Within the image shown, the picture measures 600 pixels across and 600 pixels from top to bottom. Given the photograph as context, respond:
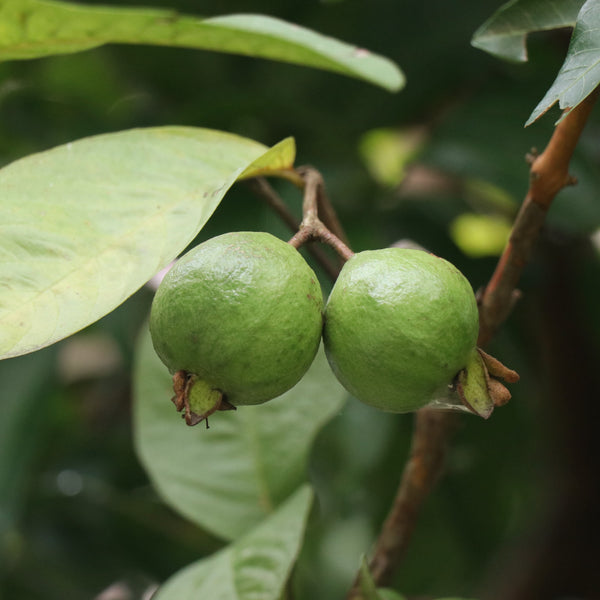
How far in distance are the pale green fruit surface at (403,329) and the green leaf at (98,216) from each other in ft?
0.50

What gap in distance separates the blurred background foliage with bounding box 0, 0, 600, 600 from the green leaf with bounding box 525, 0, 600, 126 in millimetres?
665

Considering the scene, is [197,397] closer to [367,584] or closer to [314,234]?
[314,234]

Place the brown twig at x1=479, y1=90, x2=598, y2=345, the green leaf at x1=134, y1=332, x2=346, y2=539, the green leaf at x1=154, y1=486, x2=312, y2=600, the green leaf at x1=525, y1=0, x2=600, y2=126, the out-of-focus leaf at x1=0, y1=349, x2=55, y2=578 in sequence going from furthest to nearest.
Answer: the out-of-focus leaf at x1=0, y1=349, x2=55, y2=578
the green leaf at x1=134, y1=332, x2=346, y2=539
the green leaf at x1=154, y1=486, x2=312, y2=600
the brown twig at x1=479, y1=90, x2=598, y2=345
the green leaf at x1=525, y1=0, x2=600, y2=126

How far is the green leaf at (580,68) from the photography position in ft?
1.92

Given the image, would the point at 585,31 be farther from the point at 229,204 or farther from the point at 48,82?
the point at 48,82

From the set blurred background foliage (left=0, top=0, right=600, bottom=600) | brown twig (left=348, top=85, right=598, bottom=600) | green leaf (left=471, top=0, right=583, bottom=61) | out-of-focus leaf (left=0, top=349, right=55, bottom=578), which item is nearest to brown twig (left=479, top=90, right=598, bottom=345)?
brown twig (left=348, top=85, right=598, bottom=600)

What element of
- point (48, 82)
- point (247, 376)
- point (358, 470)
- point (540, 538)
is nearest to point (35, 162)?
point (247, 376)

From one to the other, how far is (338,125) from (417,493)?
888 mm

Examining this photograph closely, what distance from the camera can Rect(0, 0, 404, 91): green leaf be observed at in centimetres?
74

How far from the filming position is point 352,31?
1.51 m

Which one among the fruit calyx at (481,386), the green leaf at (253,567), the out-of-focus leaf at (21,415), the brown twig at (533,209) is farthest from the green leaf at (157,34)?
the out-of-focus leaf at (21,415)

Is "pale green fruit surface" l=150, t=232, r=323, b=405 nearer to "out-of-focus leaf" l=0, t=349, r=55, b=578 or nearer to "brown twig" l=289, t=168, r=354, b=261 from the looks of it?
"brown twig" l=289, t=168, r=354, b=261

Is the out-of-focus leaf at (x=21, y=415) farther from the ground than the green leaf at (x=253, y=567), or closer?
closer

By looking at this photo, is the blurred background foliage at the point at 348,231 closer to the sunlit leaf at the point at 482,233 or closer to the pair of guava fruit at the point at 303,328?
the sunlit leaf at the point at 482,233
